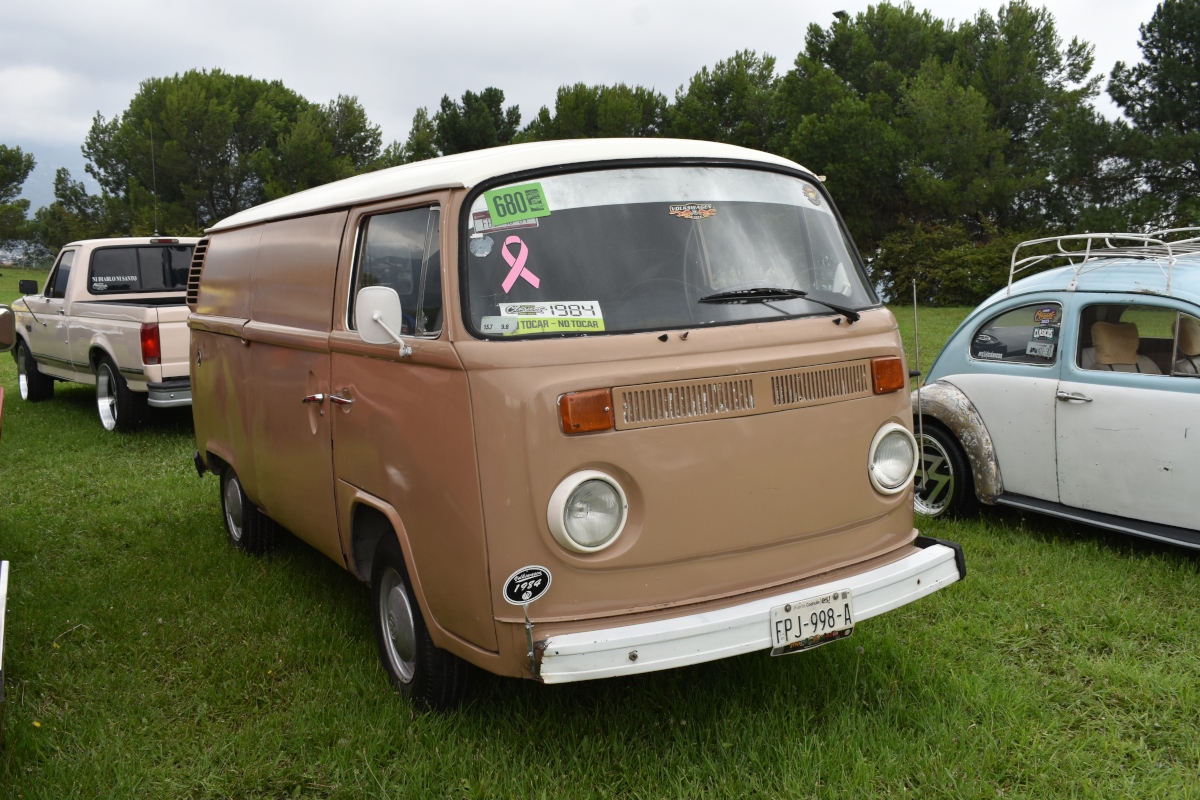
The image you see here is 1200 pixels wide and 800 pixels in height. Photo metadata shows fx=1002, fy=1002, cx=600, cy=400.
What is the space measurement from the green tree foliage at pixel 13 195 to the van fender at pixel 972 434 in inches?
2122

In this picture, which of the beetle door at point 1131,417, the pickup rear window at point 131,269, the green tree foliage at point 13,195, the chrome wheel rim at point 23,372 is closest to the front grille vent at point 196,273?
the pickup rear window at point 131,269

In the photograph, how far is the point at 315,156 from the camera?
45.5 meters

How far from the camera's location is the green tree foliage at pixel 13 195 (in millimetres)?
49562

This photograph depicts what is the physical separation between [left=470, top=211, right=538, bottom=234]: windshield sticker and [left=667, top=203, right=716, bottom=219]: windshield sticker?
0.54m

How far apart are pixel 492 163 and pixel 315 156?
44934mm

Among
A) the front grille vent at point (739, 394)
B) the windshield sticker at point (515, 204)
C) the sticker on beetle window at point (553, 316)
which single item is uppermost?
the windshield sticker at point (515, 204)

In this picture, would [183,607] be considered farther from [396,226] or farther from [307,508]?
[396,226]

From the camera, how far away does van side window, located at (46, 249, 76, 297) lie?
11625mm

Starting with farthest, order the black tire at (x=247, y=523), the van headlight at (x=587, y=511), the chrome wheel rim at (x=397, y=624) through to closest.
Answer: the black tire at (x=247, y=523) < the chrome wheel rim at (x=397, y=624) < the van headlight at (x=587, y=511)

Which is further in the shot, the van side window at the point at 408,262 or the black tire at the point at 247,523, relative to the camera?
the black tire at the point at 247,523

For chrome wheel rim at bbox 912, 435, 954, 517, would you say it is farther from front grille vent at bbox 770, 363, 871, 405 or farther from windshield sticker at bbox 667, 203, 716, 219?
windshield sticker at bbox 667, 203, 716, 219

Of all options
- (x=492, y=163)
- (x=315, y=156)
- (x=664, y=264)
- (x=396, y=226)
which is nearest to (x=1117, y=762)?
(x=664, y=264)

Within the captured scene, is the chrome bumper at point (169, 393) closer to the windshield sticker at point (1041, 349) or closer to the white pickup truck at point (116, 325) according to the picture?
the white pickup truck at point (116, 325)

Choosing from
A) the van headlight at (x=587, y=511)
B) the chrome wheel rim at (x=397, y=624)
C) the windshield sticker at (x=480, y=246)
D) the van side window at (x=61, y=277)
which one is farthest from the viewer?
the van side window at (x=61, y=277)
